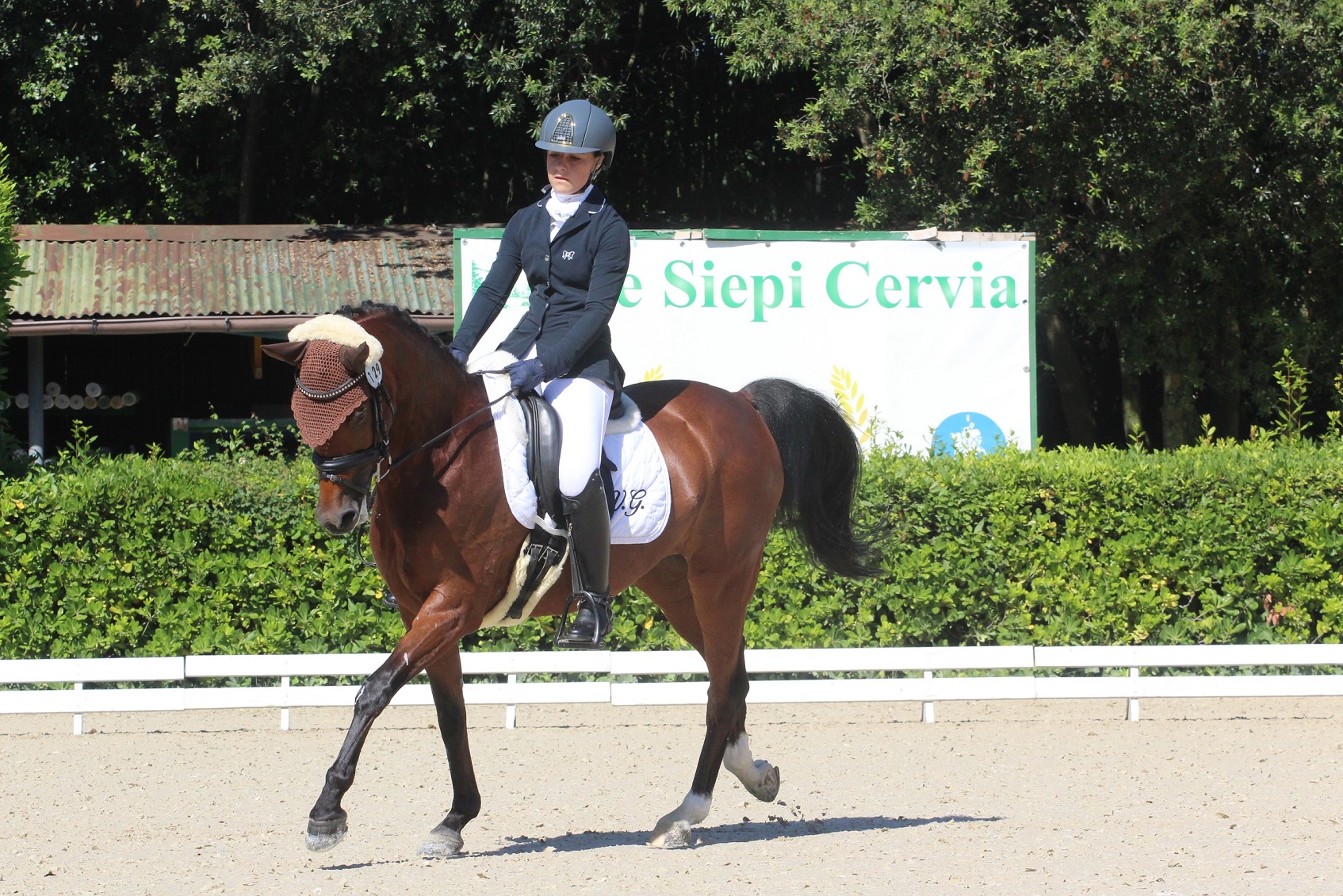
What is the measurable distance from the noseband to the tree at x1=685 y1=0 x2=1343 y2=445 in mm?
10964

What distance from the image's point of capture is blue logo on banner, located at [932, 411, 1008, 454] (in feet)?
40.4

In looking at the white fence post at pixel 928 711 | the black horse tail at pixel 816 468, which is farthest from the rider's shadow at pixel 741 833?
the white fence post at pixel 928 711

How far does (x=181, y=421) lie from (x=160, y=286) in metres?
2.67

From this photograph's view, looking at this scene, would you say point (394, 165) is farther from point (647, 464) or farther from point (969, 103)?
point (647, 464)

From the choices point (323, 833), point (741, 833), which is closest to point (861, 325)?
point (741, 833)

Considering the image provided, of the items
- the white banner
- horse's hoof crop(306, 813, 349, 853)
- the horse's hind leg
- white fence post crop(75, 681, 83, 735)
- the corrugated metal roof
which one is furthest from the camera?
the corrugated metal roof

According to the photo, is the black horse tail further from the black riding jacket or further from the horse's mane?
the horse's mane

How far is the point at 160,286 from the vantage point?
17531 millimetres

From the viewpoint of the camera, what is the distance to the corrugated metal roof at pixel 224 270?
17.1 metres

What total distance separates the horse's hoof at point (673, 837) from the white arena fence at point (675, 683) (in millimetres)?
3691

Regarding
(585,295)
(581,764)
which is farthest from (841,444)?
(581,764)

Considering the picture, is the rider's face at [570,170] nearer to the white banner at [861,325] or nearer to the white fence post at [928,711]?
the white fence post at [928,711]

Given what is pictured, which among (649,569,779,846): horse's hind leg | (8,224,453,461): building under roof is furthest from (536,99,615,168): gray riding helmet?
(8,224,453,461): building under roof

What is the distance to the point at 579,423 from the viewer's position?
5.72 m
